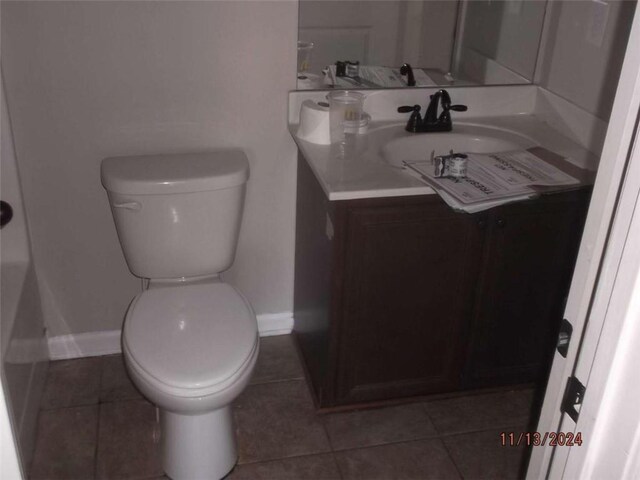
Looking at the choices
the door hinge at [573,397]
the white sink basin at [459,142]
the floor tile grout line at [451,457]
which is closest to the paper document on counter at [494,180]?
the white sink basin at [459,142]

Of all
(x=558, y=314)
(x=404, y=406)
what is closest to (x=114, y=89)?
(x=404, y=406)

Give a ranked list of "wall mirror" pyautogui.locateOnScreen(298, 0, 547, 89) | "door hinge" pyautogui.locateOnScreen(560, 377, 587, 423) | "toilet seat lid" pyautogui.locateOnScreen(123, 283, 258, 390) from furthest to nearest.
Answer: "wall mirror" pyautogui.locateOnScreen(298, 0, 547, 89) < "toilet seat lid" pyautogui.locateOnScreen(123, 283, 258, 390) < "door hinge" pyautogui.locateOnScreen(560, 377, 587, 423)

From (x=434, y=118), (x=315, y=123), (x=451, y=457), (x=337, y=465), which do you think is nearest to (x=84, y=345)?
(x=337, y=465)

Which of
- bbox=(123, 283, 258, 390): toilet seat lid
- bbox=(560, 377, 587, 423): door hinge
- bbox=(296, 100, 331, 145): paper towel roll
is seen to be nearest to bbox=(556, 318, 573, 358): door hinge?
bbox=(560, 377, 587, 423): door hinge

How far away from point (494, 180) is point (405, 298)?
1.45 feet

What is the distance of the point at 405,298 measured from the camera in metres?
2.07

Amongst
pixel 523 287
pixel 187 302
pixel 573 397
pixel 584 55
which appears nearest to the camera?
pixel 573 397

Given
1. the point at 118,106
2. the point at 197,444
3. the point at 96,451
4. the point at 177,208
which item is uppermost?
the point at 118,106

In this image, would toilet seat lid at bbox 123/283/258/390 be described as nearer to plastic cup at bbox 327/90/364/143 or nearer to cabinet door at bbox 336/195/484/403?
cabinet door at bbox 336/195/484/403

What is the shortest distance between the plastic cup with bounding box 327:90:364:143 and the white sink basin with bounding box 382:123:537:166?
0.17 m

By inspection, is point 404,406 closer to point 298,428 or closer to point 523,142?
point 298,428

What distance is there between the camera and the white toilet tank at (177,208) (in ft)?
6.72

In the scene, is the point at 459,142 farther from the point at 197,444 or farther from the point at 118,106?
the point at 197,444

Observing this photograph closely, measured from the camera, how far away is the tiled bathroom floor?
2074 mm
